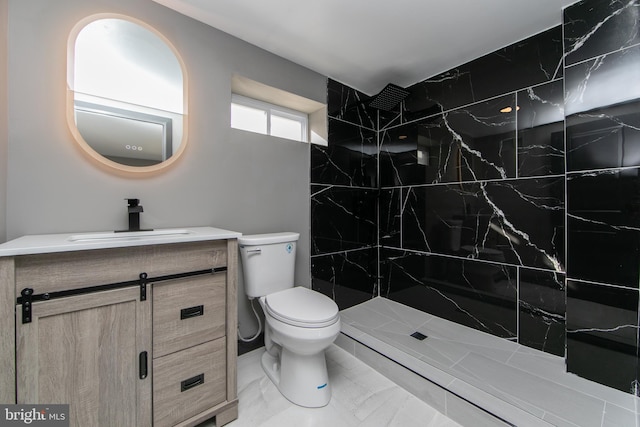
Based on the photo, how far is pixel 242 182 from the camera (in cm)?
174

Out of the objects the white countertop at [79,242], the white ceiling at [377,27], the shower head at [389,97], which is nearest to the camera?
the white countertop at [79,242]

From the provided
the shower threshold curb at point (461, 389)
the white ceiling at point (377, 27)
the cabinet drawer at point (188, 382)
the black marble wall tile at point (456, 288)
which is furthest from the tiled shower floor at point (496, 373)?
the white ceiling at point (377, 27)

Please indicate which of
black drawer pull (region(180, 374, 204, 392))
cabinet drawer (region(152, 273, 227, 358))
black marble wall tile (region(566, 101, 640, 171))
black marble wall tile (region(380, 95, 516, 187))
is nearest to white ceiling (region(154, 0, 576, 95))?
black marble wall tile (region(380, 95, 516, 187))

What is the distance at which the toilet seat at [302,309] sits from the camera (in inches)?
49.8

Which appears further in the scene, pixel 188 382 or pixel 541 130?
pixel 541 130

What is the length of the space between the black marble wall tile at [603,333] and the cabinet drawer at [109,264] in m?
2.01

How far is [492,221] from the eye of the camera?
6.12ft

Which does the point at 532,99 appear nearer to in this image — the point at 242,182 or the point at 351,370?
the point at 242,182

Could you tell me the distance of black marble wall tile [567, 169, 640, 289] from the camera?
1288mm

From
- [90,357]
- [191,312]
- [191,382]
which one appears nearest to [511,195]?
[191,312]

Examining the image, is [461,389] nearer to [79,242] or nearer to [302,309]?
[302,309]

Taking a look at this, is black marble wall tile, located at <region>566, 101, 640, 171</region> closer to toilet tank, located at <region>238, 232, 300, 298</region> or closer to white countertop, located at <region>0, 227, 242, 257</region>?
toilet tank, located at <region>238, 232, 300, 298</region>

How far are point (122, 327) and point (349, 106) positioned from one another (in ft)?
7.36

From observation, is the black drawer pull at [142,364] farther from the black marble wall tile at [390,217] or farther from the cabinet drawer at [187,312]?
the black marble wall tile at [390,217]
